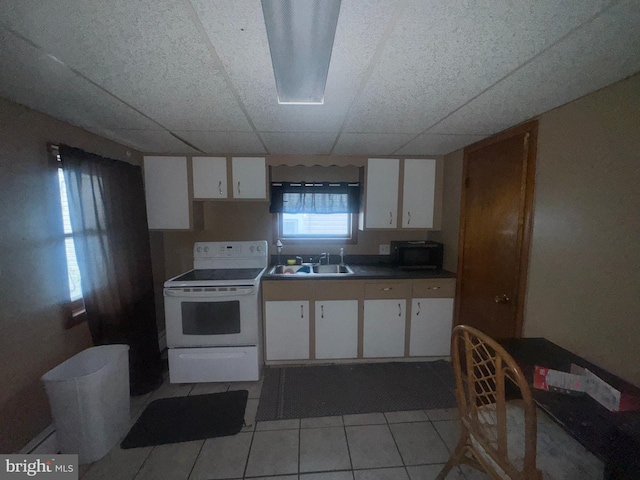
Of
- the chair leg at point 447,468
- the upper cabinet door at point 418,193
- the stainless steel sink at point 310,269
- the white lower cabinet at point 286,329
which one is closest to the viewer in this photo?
the chair leg at point 447,468

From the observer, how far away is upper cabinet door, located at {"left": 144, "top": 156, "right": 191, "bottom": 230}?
8.21 feet

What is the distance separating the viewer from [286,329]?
8.00 feet

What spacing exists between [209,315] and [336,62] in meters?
2.12

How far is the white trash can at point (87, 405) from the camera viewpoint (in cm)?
143

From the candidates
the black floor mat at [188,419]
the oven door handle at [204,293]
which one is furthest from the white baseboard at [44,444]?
the oven door handle at [204,293]

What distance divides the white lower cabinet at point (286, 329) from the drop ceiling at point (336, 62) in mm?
1661

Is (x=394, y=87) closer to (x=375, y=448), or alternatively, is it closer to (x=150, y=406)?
(x=375, y=448)

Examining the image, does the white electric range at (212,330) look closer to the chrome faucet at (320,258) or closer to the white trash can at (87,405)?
the white trash can at (87,405)

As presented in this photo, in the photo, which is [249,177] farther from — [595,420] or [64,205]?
[595,420]

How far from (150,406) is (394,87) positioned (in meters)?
2.91

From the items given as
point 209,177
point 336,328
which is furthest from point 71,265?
point 336,328

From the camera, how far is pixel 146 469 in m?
1.47

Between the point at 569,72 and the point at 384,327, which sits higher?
the point at 569,72

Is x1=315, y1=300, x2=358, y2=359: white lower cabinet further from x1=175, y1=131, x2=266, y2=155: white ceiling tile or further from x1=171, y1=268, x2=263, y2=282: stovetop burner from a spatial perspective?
x1=175, y1=131, x2=266, y2=155: white ceiling tile
